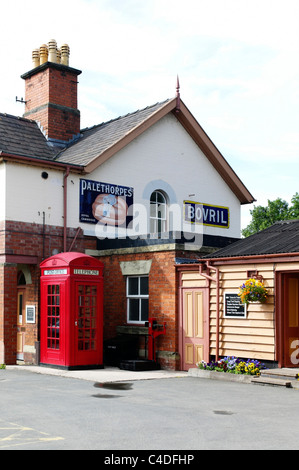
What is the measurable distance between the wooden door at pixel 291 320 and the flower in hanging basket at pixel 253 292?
22.5 inches

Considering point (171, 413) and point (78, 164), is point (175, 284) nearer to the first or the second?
point (78, 164)

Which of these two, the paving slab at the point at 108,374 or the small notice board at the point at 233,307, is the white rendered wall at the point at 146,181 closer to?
the paving slab at the point at 108,374

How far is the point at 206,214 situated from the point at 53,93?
275 inches

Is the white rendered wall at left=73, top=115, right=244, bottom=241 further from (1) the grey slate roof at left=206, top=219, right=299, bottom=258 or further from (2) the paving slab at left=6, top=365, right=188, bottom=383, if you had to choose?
(1) the grey slate roof at left=206, top=219, right=299, bottom=258

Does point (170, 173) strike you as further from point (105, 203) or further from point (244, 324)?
point (244, 324)

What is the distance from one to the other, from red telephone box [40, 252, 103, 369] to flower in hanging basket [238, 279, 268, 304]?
402cm

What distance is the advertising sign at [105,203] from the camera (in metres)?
19.1

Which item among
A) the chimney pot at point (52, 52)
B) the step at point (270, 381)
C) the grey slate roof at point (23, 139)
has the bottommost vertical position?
the step at point (270, 381)

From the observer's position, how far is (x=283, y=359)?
44.9 ft

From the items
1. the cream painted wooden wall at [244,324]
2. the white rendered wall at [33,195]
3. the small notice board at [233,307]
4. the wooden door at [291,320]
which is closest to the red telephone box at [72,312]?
the white rendered wall at [33,195]

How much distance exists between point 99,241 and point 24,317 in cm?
321

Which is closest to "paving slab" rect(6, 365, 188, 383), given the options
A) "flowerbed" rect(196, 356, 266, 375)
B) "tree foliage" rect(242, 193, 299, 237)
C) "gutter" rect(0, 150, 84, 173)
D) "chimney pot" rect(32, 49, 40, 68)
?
"flowerbed" rect(196, 356, 266, 375)

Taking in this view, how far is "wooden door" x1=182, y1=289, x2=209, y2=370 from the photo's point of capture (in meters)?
15.3
